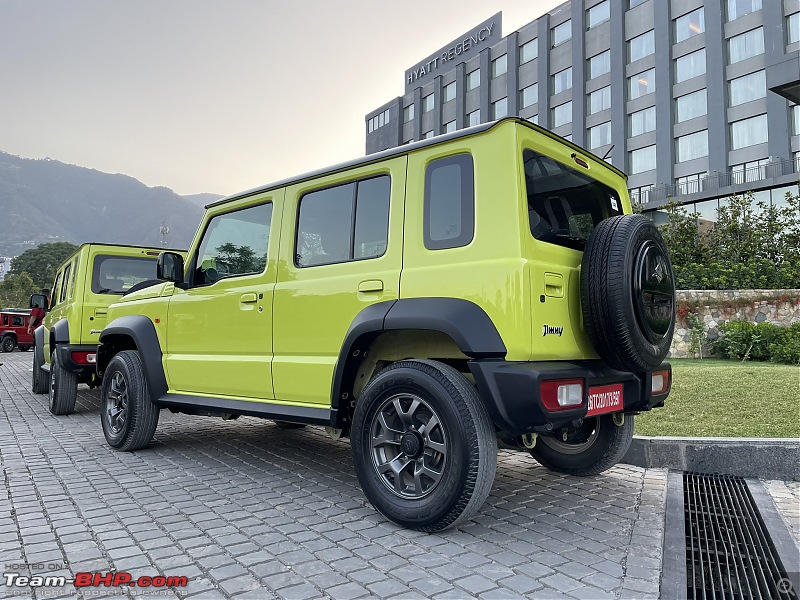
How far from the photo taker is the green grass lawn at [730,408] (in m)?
5.32

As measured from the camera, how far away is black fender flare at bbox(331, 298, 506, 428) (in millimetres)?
3144

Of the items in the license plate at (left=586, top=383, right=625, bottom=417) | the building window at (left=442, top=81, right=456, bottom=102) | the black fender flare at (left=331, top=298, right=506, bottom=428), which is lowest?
the license plate at (left=586, top=383, right=625, bottom=417)

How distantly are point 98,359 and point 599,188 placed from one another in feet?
16.6

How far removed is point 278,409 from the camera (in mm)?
4180

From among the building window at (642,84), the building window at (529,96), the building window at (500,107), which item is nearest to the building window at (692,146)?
the building window at (642,84)

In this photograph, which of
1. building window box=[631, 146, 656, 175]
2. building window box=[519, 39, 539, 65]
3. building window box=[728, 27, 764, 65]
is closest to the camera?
building window box=[728, 27, 764, 65]

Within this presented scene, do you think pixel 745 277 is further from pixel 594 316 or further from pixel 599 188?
pixel 594 316

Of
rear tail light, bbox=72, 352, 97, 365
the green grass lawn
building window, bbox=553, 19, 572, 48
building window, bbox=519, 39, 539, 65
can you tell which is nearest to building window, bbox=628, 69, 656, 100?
building window, bbox=553, 19, 572, 48

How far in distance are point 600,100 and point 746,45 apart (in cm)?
869

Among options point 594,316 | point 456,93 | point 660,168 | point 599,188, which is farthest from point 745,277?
point 456,93

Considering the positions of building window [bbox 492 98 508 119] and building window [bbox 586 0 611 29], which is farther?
building window [bbox 492 98 508 119]

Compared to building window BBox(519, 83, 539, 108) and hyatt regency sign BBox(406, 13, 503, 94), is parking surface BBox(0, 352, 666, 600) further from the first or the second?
hyatt regency sign BBox(406, 13, 503, 94)

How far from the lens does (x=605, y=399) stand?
3430mm

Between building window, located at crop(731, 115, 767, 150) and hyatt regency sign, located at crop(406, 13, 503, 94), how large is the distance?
20.0 metres
